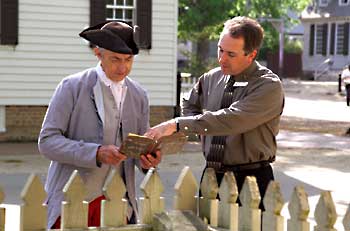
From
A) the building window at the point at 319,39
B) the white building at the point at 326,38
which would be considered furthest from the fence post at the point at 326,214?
the building window at the point at 319,39

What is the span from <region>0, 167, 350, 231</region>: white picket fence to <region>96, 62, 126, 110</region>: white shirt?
468 millimetres

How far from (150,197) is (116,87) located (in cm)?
62

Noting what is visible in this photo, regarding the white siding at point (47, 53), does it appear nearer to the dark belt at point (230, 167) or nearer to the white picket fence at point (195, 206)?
the dark belt at point (230, 167)

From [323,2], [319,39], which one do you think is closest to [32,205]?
[319,39]

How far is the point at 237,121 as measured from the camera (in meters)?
3.78

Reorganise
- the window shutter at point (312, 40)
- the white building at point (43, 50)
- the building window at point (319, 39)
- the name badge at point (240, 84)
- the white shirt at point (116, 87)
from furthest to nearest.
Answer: the window shutter at point (312, 40), the building window at point (319, 39), the white building at point (43, 50), the name badge at point (240, 84), the white shirt at point (116, 87)

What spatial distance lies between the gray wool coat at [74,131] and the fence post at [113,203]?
0.60ft

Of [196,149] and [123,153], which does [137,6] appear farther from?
[123,153]

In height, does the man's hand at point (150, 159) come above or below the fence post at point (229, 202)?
above

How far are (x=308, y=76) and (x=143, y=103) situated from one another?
47259 mm

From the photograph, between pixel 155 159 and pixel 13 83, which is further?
pixel 13 83

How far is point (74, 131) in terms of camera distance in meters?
3.67

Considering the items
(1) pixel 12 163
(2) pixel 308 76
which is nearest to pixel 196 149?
(1) pixel 12 163

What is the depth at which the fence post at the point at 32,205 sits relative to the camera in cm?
324
